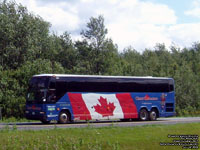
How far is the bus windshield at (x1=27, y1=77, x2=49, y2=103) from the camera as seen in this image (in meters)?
28.3

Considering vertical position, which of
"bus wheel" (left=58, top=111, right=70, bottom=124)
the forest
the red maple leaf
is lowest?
"bus wheel" (left=58, top=111, right=70, bottom=124)

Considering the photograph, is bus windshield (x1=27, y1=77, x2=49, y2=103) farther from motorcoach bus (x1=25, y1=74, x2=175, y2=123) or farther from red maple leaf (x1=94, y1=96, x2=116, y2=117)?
red maple leaf (x1=94, y1=96, x2=116, y2=117)

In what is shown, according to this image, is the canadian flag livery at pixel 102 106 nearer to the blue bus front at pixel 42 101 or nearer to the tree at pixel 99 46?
the blue bus front at pixel 42 101

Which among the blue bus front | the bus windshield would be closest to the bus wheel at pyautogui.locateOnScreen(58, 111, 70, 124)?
the blue bus front

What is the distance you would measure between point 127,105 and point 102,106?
2337 millimetres

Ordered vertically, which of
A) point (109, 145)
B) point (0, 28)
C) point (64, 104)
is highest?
point (0, 28)

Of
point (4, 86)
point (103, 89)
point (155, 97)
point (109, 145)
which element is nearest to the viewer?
point (109, 145)

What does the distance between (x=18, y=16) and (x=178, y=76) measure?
2398 centimetres

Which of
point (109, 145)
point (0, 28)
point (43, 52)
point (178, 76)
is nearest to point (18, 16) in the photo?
point (0, 28)

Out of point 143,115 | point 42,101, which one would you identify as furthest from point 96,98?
point 143,115

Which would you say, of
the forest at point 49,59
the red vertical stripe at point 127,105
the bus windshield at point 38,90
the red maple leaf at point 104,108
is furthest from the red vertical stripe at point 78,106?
the forest at point 49,59

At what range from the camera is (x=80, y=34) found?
6241cm

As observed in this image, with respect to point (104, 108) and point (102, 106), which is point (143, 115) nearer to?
point (104, 108)

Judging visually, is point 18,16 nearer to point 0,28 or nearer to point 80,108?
point 0,28
